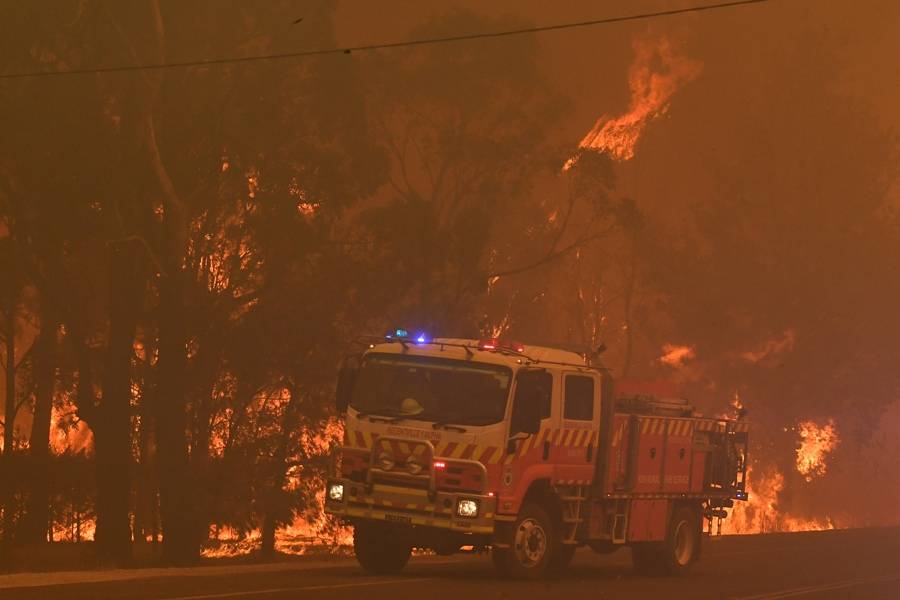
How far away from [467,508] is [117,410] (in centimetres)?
1405

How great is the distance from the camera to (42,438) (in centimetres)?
3794

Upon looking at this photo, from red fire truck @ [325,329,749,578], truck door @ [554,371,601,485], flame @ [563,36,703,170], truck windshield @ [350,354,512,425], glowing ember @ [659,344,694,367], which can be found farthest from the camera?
glowing ember @ [659,344,694,367]

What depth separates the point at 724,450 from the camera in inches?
898

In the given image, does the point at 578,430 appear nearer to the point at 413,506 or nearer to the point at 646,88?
the point at 413,506

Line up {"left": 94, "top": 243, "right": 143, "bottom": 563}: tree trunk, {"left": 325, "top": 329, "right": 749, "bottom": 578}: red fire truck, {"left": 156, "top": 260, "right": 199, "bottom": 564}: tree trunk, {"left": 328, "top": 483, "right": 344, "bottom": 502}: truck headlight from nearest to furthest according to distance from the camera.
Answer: {"left": 325, "top": 329, "right": 749, "bottom": 578}: red fire truck < {"left": 328, "top": 483, "right": 344, "bottom": 502}: truck headlight < {"left": 94, "top": 243, "right": 143, "bottom": 563}: tree trunk < {"left": 156, "top": 260, "right": 199, "bottom": 564}: tree trunk

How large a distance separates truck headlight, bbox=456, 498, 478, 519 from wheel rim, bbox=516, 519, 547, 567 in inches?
35.7

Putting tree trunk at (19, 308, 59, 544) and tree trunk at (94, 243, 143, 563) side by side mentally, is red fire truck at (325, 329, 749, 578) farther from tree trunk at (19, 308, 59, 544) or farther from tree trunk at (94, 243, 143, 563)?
tree trunk at (19, 308, 59, 544)

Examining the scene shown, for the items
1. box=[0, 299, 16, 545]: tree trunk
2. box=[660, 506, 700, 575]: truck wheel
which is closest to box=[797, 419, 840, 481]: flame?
box=[0, 299, 16, 545]: tree trunk

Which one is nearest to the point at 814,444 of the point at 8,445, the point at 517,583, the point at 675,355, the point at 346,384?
the point at 675,355

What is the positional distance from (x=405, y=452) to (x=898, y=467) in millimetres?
66573

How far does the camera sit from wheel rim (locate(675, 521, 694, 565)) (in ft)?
71.5

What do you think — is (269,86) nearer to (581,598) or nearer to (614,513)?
(614,513)

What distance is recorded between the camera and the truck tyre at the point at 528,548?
18.2 m

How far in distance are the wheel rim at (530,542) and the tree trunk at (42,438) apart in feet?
59.4
